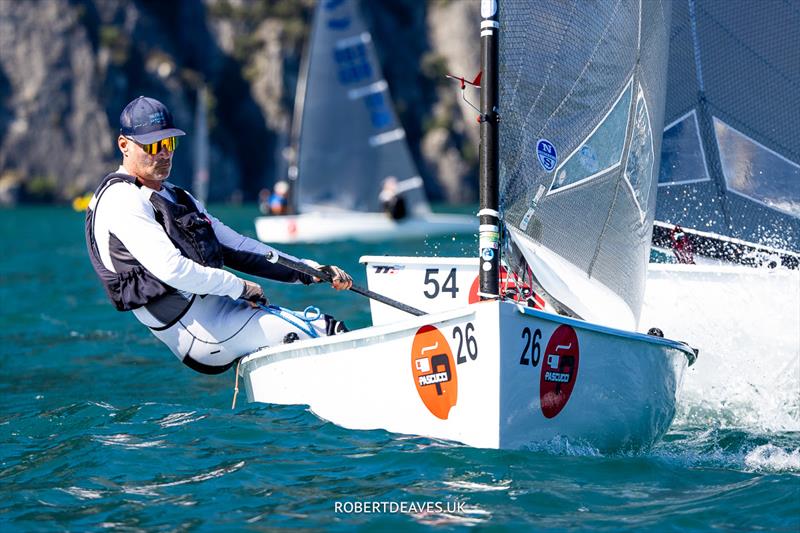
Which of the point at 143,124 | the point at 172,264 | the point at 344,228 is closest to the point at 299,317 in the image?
the point at 172,264

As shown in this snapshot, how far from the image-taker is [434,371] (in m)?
4.57

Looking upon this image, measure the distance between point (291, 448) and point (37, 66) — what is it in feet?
214

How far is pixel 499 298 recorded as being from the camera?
4445 mm

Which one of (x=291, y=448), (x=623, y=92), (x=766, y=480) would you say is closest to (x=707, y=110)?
(x=623, y=92)

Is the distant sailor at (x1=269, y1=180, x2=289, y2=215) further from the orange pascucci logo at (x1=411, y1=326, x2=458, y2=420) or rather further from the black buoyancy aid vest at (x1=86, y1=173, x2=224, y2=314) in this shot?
the orange pascucci logo at (x1=411, y1=326, x2=458, y2=420)

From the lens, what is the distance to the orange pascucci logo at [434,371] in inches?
177

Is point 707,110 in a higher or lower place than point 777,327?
higher

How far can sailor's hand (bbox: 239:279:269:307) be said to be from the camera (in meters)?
5.26

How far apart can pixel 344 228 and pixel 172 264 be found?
14.3 metres

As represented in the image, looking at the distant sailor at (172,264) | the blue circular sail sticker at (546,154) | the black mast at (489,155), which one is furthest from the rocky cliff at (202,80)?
the black mast at (489,155)

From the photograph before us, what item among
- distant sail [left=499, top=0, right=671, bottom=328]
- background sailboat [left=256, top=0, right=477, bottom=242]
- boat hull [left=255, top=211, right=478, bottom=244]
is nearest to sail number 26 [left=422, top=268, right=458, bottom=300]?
distant sail [left=499, top=0, right=671, bottom=328]

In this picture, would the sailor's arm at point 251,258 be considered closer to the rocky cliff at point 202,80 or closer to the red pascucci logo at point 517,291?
the red pascucci logo at point 517,291

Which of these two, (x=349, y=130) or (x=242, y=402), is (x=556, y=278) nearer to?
(x=242, y=402)

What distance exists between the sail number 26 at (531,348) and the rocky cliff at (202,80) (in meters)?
53.1
